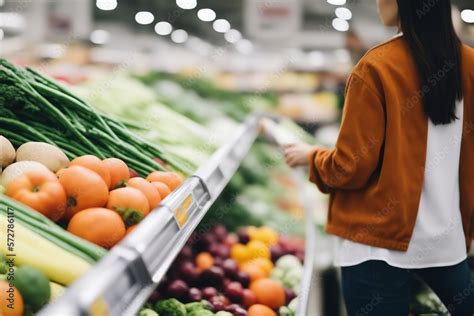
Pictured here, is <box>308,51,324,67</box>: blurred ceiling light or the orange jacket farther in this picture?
<box>308,51,324,67</box>: blurred ceiling light

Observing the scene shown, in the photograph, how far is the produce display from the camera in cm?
208

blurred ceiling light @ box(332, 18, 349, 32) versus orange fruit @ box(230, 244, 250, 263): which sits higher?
blurred ceiling light @ box(332, 18, 349, 32)

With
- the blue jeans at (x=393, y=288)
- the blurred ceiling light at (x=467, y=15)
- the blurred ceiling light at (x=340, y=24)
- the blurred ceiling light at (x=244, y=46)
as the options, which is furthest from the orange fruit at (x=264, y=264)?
the blurred ceiling light at (x=244, y=46)

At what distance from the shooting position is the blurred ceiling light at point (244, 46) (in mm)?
17227

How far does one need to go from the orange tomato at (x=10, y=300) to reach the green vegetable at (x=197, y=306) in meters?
0.92

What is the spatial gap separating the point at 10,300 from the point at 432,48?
131 centimetres

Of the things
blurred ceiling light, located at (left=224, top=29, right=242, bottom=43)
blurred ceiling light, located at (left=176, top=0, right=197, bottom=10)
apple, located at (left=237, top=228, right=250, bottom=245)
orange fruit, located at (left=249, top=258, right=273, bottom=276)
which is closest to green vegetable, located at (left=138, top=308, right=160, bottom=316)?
orange fruit, located at (left=249, top=258, right=273, bottom=276)

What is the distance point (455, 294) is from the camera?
1812 millimetres

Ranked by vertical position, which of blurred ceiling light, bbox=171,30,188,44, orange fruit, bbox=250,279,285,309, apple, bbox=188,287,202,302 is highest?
apple, bbox=188,287,202,302

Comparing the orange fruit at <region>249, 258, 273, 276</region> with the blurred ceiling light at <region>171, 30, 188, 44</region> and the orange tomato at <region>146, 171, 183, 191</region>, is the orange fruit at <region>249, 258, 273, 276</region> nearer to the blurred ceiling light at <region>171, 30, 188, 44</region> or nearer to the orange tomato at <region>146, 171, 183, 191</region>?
the orange tomato at <region>146, 171, 183, 191</region>

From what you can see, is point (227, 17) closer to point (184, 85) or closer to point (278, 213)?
point (184, 85)

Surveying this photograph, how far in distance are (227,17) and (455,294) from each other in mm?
11257

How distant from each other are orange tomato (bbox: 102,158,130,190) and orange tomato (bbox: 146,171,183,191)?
0.11 metres

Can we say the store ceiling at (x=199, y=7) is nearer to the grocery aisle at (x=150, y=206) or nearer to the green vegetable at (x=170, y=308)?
the grocery aisle at (x=150, y=206)
